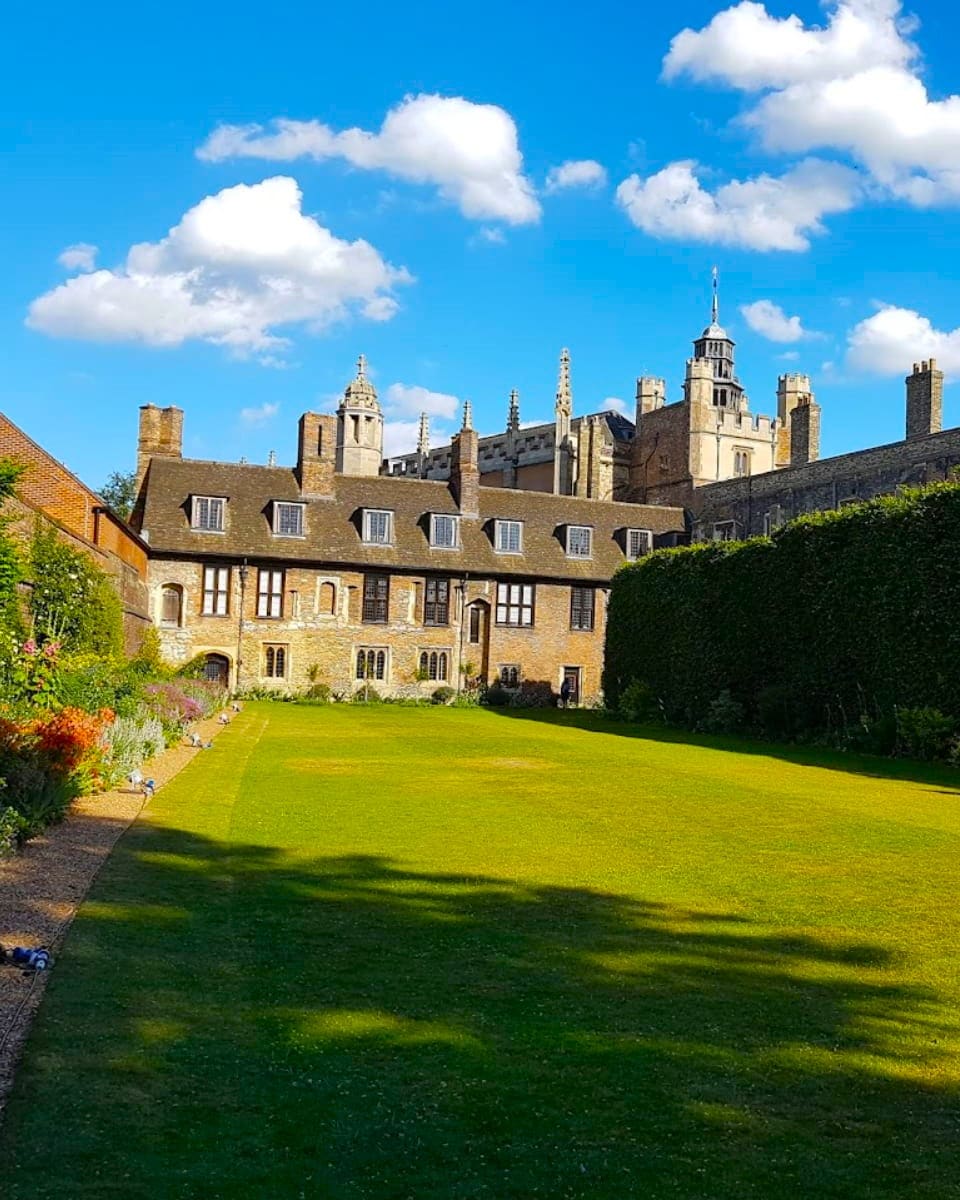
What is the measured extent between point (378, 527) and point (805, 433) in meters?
19.3

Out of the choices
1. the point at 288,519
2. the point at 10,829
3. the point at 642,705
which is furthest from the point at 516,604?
the point at 10,829

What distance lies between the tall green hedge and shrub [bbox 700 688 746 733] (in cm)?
34

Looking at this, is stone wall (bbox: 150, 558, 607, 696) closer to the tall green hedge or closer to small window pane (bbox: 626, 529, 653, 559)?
small window pane (bbox: 626, 529, 653, 559)

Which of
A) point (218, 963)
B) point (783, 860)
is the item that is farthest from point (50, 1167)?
point (783, 860)

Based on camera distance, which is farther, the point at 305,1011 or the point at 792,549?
the point at 792,549

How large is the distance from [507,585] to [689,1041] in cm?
4182

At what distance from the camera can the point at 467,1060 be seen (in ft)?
18.2

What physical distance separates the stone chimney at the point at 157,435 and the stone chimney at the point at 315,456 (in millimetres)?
5160

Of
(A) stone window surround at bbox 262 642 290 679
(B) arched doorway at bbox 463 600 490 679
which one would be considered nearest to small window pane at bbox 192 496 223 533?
(A) stone window surround at bbox 262 642 290 679

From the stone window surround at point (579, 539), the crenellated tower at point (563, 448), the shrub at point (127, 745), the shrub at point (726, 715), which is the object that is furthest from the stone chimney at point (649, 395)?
the shrub at point (127, 745)

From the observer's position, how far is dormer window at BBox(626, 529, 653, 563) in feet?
167

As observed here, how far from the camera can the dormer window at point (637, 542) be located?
167 feet

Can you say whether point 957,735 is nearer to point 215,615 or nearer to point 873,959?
point 873,959

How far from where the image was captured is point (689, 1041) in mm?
5891
